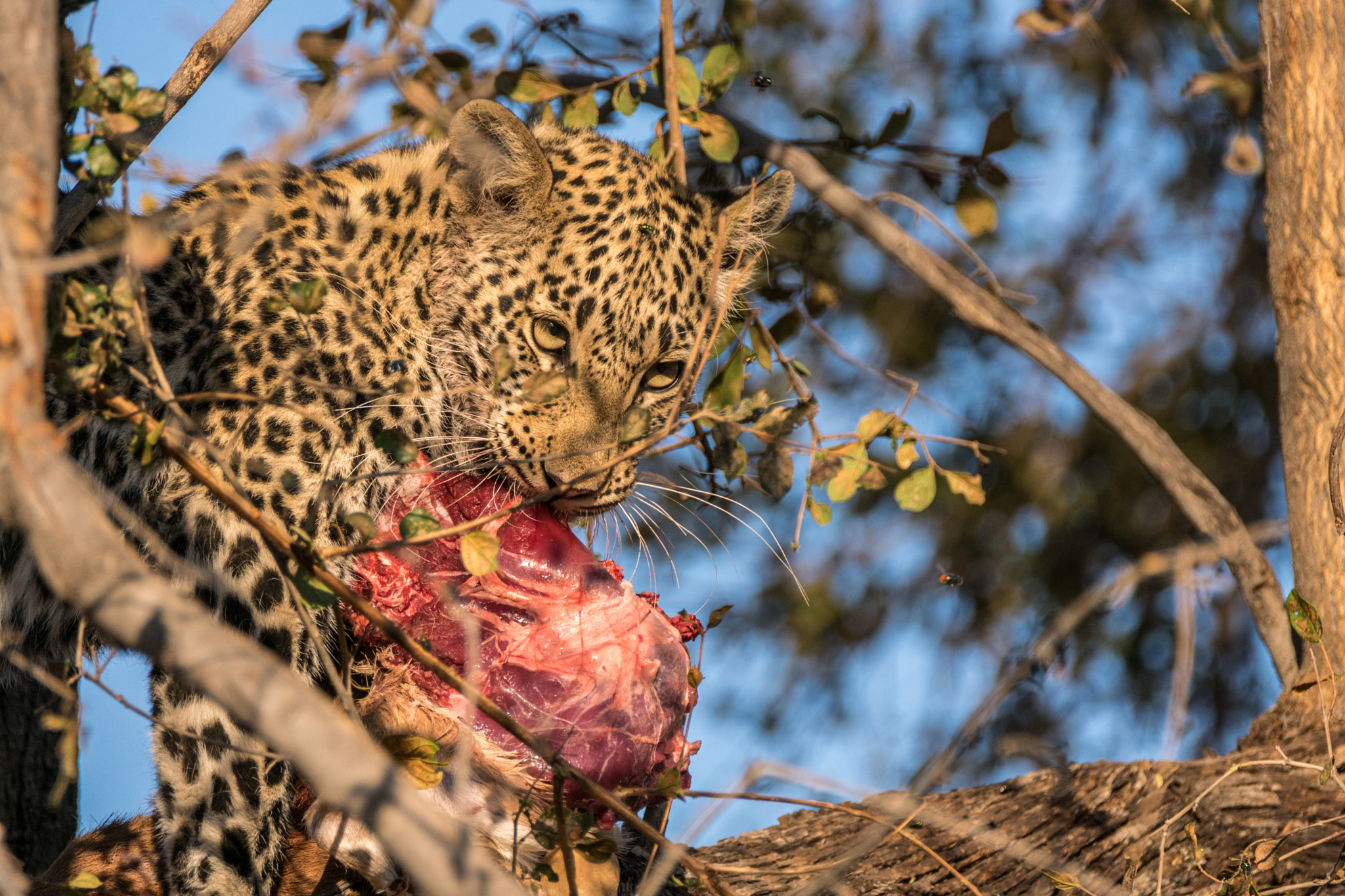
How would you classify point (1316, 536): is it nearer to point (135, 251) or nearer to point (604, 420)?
point (604, 420)

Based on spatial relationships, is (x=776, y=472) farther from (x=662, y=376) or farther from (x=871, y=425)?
(x=662, y=376)

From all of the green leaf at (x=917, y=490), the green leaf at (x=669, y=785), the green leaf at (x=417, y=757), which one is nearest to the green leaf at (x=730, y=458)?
the green leaf at (x=917, y=490)

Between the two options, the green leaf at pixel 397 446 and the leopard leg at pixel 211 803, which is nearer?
the green leaf at pixel 397 446

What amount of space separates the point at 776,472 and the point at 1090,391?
1.69 m

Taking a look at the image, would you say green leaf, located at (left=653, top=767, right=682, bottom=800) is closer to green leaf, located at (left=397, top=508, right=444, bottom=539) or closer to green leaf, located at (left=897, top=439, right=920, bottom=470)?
green leaf, located at (left=397, top=508, right=444, bottom=539)

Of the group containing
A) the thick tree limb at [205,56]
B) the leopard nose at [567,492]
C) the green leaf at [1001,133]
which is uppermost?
the green leaf at [1001,133]

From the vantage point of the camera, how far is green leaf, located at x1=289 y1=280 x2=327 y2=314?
2416 millimetres

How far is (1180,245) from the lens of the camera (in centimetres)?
802

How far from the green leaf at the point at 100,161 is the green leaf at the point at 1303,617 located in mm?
3157

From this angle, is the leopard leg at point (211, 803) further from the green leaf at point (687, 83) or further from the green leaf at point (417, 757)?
the green leaf at point (687, 83)

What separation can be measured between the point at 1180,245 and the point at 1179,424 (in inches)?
52.5

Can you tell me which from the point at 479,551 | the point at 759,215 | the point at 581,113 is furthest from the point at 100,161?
the point at 759,215

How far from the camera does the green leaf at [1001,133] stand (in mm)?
3959

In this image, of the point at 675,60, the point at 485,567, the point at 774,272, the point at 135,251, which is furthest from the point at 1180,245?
the point at 135,251
